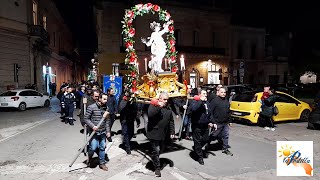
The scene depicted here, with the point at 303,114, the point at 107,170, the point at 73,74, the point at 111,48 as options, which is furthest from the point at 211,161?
the point at 73,74

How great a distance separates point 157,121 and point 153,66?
128 inches

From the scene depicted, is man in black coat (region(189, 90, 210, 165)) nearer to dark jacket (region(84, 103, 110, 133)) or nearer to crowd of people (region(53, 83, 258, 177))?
crowd of people (region(53, 83, 258, 177))

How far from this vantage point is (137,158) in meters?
7.63

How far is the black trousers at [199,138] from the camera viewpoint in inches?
275

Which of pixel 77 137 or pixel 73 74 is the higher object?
pixel 73 74

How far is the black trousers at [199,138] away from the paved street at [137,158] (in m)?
0.36

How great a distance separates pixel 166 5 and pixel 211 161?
30.5 metres

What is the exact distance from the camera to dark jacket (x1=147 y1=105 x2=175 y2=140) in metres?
6.29

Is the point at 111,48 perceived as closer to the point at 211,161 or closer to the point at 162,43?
the point at 162,43

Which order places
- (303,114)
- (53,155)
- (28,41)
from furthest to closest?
(28,41)
(303,114)
(53,155)

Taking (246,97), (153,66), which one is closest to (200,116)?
(153,66)

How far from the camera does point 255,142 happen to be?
9336mm

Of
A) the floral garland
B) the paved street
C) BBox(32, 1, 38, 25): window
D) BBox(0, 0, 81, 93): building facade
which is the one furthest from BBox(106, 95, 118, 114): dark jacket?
BBox(32, 1, 38, 25): window

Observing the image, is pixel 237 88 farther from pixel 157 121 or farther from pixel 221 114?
pixel 157 121
